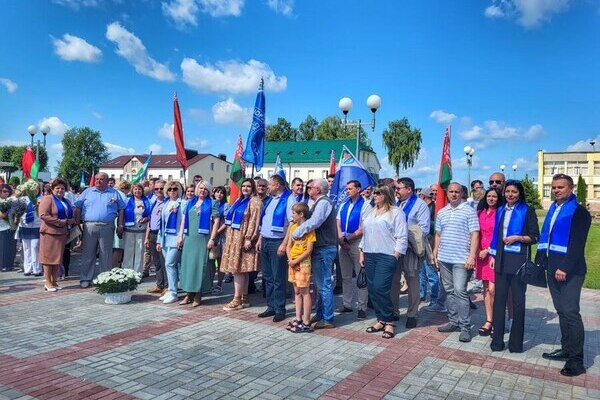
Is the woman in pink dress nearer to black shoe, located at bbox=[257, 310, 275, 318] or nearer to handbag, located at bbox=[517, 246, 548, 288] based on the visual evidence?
handbag, located at bbox=[517, 246, 548, 288]

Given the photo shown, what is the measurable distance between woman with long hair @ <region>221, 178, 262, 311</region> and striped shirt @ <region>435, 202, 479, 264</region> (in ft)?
8.92

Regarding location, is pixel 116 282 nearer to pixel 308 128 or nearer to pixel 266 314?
pixel 266 314

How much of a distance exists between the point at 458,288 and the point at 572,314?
4.43 ft

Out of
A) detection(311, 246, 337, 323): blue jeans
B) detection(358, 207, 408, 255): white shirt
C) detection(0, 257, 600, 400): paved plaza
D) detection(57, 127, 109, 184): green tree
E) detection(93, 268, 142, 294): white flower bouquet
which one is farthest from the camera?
detection(57, 127, 109, 184): green tree

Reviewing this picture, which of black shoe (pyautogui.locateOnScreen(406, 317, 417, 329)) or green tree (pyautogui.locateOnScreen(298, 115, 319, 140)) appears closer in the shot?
black shoe (pyautogui.locateOnScreen(406, 317, 417, 329))

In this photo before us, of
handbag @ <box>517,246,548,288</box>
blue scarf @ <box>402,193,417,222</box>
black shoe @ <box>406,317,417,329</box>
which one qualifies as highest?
blue scarf @ <box>402,193,417,222</box>

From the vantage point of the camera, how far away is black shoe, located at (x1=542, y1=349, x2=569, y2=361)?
5.09 meters

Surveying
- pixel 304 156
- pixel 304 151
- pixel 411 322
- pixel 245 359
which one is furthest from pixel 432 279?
pixel 304 151

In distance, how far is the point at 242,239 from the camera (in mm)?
7055

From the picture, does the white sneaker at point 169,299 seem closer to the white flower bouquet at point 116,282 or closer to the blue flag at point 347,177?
the white flower bouquet at point 116,282

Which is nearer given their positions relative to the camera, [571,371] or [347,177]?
[571,371]

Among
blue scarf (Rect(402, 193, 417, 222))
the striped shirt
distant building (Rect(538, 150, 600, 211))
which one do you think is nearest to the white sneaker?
blue scarf (Rect(402, 193, 417, 222))

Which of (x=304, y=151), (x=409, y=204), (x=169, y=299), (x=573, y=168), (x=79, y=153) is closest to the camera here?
(x=409, y=204)

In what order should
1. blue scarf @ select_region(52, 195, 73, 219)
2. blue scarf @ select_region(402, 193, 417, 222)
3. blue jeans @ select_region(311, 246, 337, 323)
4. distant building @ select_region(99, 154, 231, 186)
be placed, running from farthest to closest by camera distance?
distant building @ select_region(99, 154, 231, 186) → blue scarf @ select_region(52, 195, 73, 219) → blue scarf @ select_region(402, 193, 417, 222) → blue jeans @ select_region(311, 246, 337, 323)
